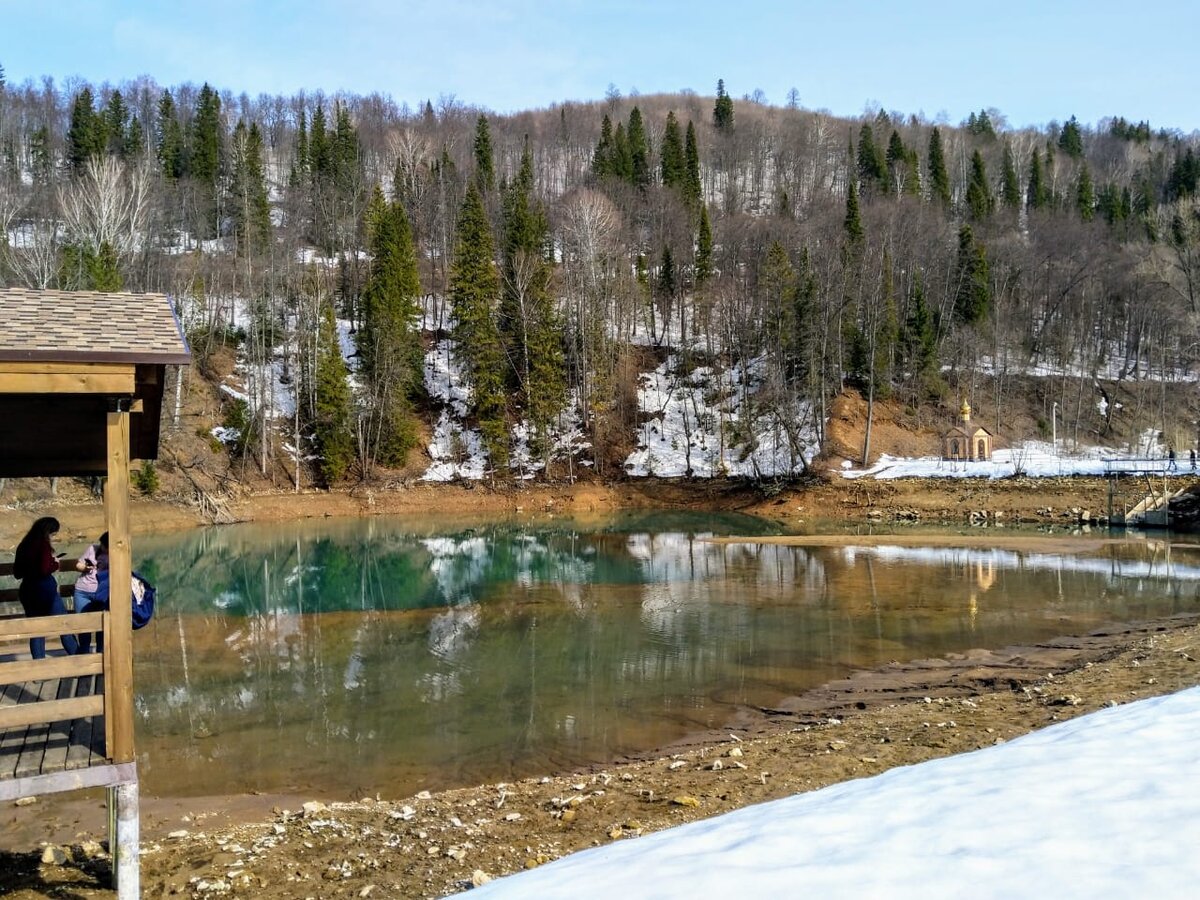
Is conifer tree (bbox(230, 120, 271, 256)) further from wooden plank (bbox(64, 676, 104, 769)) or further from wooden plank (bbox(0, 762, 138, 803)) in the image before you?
wooden plank (bbox(0, 762, 138, 803))

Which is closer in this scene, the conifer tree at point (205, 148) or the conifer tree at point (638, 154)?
the conifer tree at point (205, 148)

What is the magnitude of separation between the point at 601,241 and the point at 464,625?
1609 inches

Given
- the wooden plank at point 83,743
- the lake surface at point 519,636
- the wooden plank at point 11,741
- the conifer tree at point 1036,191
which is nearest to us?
the wooden plank at point 11,741

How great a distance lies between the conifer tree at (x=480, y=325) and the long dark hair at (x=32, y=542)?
1512 inches

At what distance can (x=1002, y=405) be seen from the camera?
5325 centimetres

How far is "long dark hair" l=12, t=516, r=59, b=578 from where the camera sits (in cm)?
755

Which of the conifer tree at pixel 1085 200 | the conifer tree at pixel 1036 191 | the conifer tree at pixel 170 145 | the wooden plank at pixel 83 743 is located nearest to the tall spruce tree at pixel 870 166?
the conifer tree at pixel 1036 191

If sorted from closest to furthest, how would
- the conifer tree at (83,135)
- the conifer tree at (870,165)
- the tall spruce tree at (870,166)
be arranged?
the conifer tree at (83,135), the tall spruce tree at (870,166), the conifer tree at (870,165)

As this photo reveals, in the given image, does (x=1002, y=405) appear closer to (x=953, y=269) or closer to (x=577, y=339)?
(x=953, y=269)

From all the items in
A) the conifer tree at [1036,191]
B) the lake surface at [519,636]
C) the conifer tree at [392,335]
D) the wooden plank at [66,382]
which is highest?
the conifer tree at [1036,191]

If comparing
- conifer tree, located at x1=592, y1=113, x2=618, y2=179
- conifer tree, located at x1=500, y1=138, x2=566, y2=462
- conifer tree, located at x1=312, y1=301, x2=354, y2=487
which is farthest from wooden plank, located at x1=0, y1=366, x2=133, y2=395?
conifer tree, located at x1=592, y1=113, x2=618, y2=179

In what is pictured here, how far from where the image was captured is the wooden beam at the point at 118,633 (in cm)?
599

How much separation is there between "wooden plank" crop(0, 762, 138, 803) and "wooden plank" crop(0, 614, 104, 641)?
3.20 feet

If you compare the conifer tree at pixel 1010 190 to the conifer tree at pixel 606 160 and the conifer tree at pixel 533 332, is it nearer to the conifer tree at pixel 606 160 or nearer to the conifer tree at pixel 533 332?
the conifer tree at pixel 606 160
